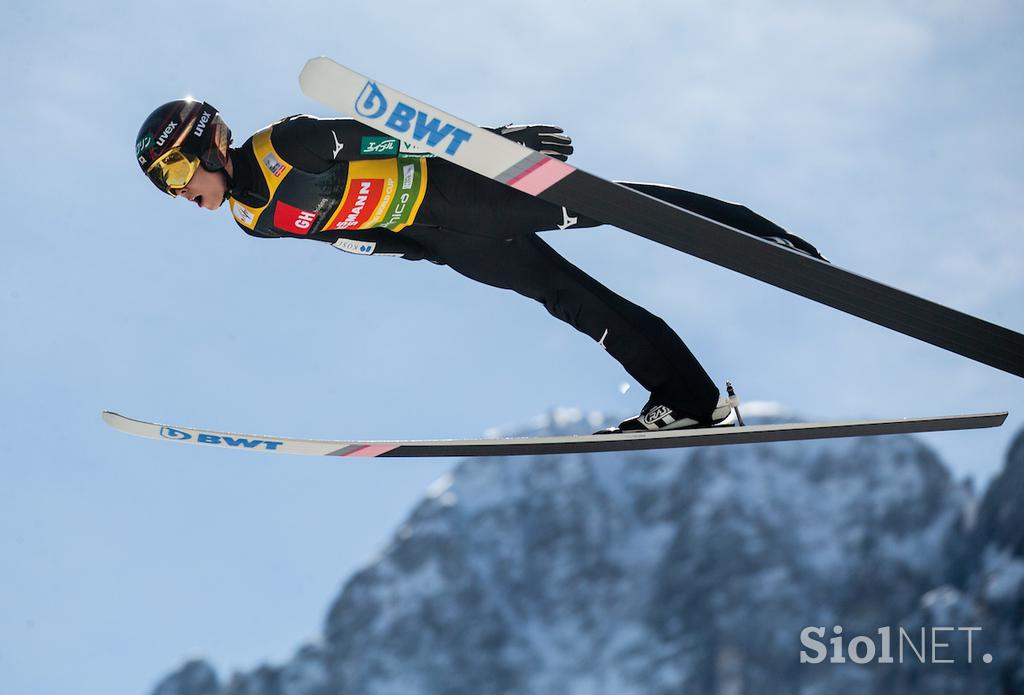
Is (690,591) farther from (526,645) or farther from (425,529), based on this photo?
(425,529)

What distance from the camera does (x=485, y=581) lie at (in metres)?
108

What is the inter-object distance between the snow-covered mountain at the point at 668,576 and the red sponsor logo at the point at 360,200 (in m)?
72.8

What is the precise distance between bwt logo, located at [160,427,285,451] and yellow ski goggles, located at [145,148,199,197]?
223 centimetres

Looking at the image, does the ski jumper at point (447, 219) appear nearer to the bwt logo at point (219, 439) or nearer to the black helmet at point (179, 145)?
the black helmet at point (179, 145)

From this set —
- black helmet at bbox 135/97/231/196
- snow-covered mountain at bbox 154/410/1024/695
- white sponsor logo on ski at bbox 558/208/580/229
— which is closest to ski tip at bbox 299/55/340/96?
black helmet at bbox 135/97/231/196

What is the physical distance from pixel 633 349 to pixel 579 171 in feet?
5.08

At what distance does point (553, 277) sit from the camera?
5863mm

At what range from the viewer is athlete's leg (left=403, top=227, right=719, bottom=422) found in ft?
19.1

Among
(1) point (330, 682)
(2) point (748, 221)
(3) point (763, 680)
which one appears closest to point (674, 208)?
(2) point (748, 221)

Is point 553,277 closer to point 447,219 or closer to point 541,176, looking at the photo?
point 447,219

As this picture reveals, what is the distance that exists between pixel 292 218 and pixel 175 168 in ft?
1.94

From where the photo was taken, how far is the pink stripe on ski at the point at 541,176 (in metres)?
4.52

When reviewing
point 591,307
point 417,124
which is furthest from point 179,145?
point 591,307

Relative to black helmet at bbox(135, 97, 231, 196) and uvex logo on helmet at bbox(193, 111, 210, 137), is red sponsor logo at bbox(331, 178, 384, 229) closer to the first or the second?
black helmet at bbox(135, 97, 231, 196)
